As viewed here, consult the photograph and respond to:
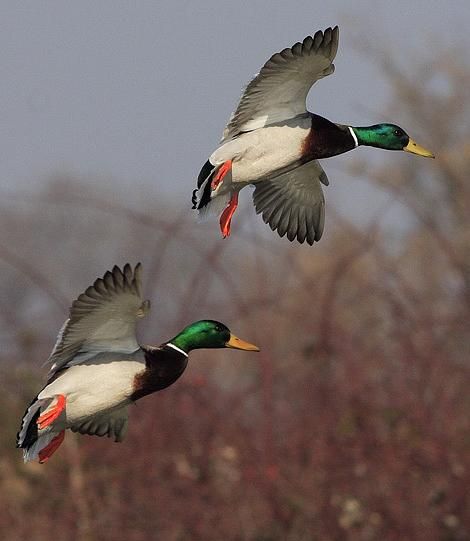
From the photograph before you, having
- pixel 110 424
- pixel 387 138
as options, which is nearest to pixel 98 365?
pixel 110 424

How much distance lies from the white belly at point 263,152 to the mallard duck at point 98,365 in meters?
0.44

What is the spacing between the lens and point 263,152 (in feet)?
13.6

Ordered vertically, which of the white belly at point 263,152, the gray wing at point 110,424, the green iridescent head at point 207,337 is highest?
the white belly at point 263,152

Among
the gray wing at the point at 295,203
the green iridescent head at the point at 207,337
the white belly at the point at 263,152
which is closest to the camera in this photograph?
the white belly at the point at 263,152

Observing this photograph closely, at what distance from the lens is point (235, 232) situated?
27.1ft

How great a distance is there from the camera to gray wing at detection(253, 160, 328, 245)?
5027 mm

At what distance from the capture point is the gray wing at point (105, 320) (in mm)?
3980

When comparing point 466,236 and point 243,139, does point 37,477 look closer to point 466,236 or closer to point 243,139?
point 243,139

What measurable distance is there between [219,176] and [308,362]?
20.4 ft

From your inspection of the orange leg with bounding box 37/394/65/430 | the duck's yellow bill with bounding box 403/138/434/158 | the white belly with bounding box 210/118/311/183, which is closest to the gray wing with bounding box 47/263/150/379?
the orange leg with bounding box 37/394/65/430

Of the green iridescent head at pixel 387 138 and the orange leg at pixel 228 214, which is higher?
the green iridescent head at pixel 387 138

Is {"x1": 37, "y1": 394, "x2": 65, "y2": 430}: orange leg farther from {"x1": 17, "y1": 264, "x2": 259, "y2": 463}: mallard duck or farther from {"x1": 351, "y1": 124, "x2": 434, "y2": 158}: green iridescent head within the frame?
{"x1": 351, "y1": 124, "x2": 434, "y2": 158}: green iridescent head

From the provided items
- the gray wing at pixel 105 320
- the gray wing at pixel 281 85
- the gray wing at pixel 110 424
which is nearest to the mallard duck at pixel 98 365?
the gray wing at pixel 105 320

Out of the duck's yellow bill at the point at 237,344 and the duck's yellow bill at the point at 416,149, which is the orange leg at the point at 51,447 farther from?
the duck's yellow bill at the point at 416,149
